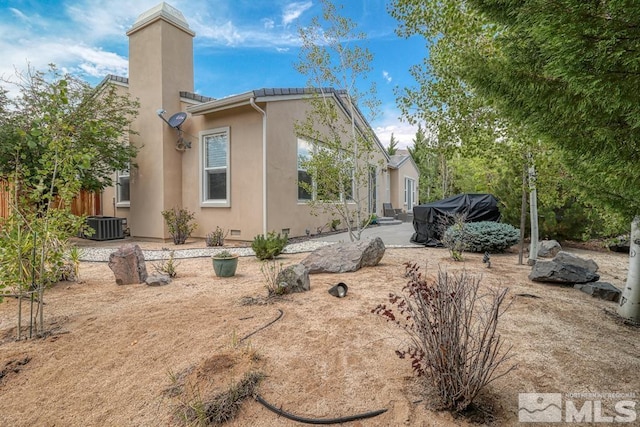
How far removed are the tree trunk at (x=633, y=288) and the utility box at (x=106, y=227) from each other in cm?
1216

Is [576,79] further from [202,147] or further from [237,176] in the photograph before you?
[202,147]

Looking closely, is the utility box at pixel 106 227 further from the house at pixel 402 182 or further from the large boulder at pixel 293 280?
the house at pixel 402 182

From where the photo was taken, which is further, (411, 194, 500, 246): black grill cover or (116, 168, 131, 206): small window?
(116, 168, 131, 206): small window

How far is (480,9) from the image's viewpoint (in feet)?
7.25

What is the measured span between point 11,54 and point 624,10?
12.5 meters

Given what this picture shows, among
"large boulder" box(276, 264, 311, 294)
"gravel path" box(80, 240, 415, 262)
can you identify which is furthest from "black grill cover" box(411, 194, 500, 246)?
"large boulder" box(276, 264, 311, 294)

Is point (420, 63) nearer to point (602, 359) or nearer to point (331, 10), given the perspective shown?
point (331, 10)

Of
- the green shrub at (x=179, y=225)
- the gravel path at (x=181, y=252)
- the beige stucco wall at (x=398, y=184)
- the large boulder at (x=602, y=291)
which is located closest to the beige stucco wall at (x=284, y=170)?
the gravel path at (x=181, y=252)

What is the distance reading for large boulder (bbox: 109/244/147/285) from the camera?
15.2 ft

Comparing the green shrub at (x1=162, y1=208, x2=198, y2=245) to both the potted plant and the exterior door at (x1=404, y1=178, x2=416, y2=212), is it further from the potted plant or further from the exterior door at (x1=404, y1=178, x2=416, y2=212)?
the exterior door at (x1=404, y1=178, x2=416, y2=212)

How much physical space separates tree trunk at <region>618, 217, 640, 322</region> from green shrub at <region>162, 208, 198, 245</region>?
923 centimetres

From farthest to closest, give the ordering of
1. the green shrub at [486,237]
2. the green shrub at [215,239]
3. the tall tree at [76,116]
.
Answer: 1. the green shrub at [215,239]
2. the tall tree at [76,116]
3. the green shrub at [486,237]

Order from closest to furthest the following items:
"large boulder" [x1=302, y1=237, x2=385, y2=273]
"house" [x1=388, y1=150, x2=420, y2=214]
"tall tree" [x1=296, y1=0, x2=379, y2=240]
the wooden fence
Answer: "large boulder" [x1=302, y1=237, x2=385, y2=273], "tall tree" [x1=296, y1=0, x2=379, y2=240], the wooden fence, "house" [x1=388, y1=150, x2=420, y2=214]

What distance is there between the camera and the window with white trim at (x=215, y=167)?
9203 millimetres
